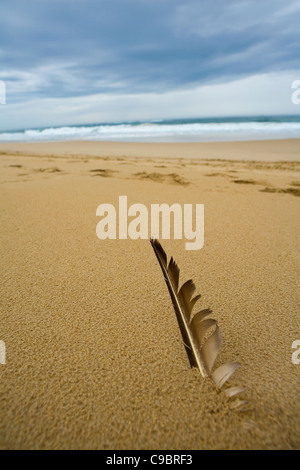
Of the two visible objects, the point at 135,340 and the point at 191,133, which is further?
the point at 191,133

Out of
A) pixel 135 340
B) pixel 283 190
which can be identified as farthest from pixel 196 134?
pixel 135 340

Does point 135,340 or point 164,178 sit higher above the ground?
point 164,178

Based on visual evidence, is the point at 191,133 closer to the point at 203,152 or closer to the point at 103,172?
the point at 203,152

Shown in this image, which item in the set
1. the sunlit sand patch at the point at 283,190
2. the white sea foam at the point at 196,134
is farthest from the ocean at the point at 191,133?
the sunlit sand patch at the point at 283,190

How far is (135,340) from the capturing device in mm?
753

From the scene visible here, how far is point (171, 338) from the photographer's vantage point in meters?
0.77

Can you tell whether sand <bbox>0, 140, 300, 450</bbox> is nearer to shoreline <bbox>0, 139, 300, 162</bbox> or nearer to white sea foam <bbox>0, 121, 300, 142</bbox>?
shoreline <bbox>0, 139, 300, 162</bbox>

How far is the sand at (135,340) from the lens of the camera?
52 centimetres

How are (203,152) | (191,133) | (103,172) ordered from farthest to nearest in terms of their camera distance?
1. (191,133)
2. (203,152)
3. (103,172)

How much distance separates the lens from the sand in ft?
1.72

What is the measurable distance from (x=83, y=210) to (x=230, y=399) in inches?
62.5

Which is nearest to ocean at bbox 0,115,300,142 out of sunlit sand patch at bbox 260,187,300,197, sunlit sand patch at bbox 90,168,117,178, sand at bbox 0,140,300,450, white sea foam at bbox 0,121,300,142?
white sea foam at bbox 0,121,300,142

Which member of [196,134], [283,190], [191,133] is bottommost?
[283,190]
